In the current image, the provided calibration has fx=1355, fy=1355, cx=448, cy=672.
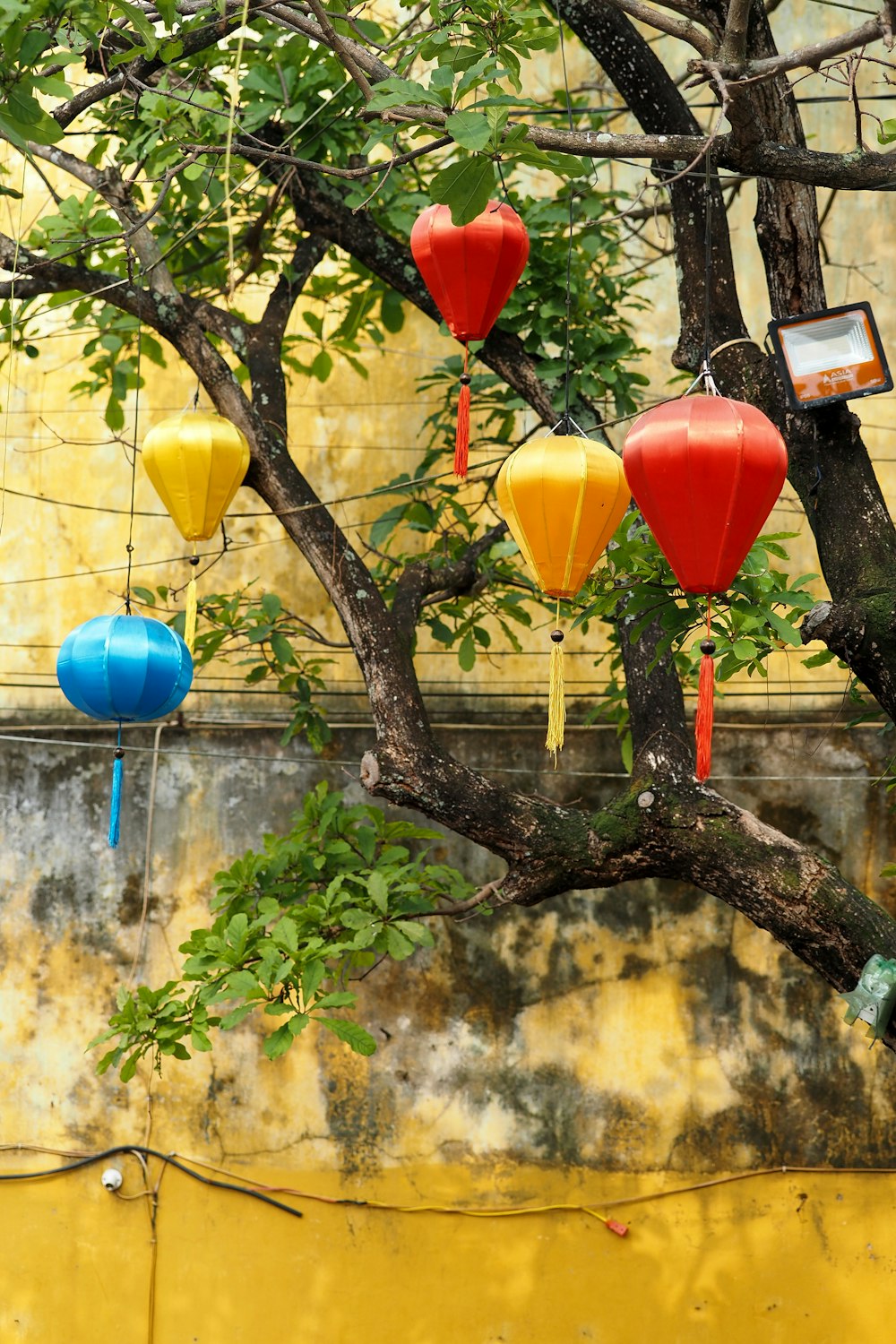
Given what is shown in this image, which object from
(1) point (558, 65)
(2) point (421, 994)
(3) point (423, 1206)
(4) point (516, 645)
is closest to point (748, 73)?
(4) point (516, 645)

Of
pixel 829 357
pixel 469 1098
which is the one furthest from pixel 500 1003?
pixel 829 357

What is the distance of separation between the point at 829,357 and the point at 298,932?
2.28 metres

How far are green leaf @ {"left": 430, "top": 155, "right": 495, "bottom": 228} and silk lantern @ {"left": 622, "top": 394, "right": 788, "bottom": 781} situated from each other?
549 mm

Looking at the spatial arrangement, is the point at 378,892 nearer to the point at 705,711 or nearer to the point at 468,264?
the point at 705,711

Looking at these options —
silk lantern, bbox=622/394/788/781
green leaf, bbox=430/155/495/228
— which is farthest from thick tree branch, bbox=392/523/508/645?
green leaf, bbox=430/155/495/228

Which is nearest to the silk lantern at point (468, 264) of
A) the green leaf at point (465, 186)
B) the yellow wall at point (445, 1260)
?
the green leaf at point (465, 186)

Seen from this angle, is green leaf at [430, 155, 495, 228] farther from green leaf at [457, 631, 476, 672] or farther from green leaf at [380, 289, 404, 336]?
green leaf at [457, 631, 476, 672]

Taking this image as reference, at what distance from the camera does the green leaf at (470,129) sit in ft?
8.48

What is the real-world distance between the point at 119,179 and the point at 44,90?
156cm

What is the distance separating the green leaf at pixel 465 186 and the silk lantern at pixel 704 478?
0.55 metres

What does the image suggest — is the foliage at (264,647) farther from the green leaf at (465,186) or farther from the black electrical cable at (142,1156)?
the green leaf at (465,186)

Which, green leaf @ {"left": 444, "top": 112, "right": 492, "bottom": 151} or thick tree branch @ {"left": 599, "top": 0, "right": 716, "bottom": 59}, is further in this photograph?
thick tree branch @ {"left": 599, "top": 0, "right": 716, "bottom": 59}

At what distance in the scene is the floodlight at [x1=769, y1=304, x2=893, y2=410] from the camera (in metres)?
3.50

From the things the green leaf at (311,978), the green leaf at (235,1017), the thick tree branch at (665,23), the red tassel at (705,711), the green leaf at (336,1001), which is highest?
the thick tree branch at (665,23)
